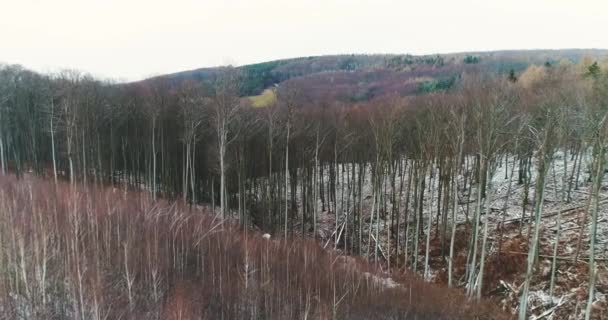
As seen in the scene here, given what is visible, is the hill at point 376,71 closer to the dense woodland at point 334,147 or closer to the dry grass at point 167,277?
the dense woodland at point 334,147

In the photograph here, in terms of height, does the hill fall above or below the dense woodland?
above

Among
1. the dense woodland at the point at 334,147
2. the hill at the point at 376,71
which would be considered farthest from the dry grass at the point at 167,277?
the hill at the point at 376,71

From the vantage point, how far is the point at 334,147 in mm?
28781

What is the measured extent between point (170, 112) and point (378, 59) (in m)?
147

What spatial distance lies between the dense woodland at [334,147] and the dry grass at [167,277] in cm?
495

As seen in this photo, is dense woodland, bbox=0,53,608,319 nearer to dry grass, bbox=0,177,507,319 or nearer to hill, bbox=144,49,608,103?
dry grass, bbox=0,177,507,319

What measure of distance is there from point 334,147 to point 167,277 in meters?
18.3

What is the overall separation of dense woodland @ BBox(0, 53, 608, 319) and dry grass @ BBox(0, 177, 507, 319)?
16.2ft

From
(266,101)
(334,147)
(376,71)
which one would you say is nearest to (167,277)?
(334,147)

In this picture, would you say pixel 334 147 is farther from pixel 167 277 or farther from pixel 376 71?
pixel 376 71

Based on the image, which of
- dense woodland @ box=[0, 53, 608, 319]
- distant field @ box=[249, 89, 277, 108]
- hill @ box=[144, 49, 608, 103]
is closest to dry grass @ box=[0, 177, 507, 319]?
dense woodland @ box=[0, 53, 608, 319]

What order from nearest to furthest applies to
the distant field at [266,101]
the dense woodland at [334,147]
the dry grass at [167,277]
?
the dry grass at [167,277] < the dense woodland at [334,147] < the distant field at [266,101]

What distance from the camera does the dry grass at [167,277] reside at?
10227mm

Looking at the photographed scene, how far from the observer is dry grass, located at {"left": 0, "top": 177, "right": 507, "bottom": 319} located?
10.2 metres
